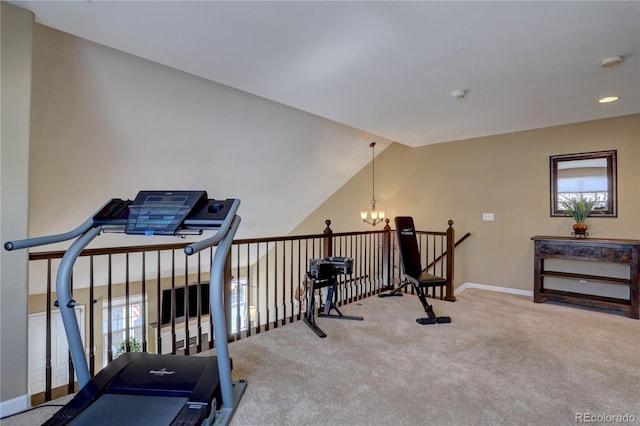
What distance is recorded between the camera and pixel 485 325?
134 inches

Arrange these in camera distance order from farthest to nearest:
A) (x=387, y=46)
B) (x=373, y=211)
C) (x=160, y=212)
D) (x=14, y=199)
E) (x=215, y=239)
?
(x=373, y=211)
(x=387, y=46)
(x=14, y=199)
(x=160, y=212)
(x=215, y=239)

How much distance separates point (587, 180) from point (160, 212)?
203 inches

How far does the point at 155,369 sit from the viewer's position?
1979 mm

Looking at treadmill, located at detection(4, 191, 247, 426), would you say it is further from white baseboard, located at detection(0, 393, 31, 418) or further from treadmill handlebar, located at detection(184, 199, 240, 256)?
white baseboard, located at detection(0, 393, 31, 418)

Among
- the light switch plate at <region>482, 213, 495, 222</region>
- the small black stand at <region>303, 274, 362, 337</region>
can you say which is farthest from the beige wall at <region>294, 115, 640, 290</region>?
the small black stand at <region>303, 274, 362, 337</region>

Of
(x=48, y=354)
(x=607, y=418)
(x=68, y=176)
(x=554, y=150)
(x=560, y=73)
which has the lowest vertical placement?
(x=607, y=418)

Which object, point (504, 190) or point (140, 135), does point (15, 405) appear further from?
point (504, 190)

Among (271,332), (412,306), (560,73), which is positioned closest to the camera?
(560,73)

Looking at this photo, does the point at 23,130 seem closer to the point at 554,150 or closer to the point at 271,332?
the point at 271,332

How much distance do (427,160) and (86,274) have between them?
6108 mm

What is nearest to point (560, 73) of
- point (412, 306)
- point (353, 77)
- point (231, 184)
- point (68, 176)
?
point (353, 77)

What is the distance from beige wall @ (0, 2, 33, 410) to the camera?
1.85m

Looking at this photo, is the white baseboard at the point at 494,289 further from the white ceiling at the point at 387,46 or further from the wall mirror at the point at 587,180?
the white ceiling at the point at 387,46

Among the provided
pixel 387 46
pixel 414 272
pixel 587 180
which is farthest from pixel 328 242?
pixel 587 180
